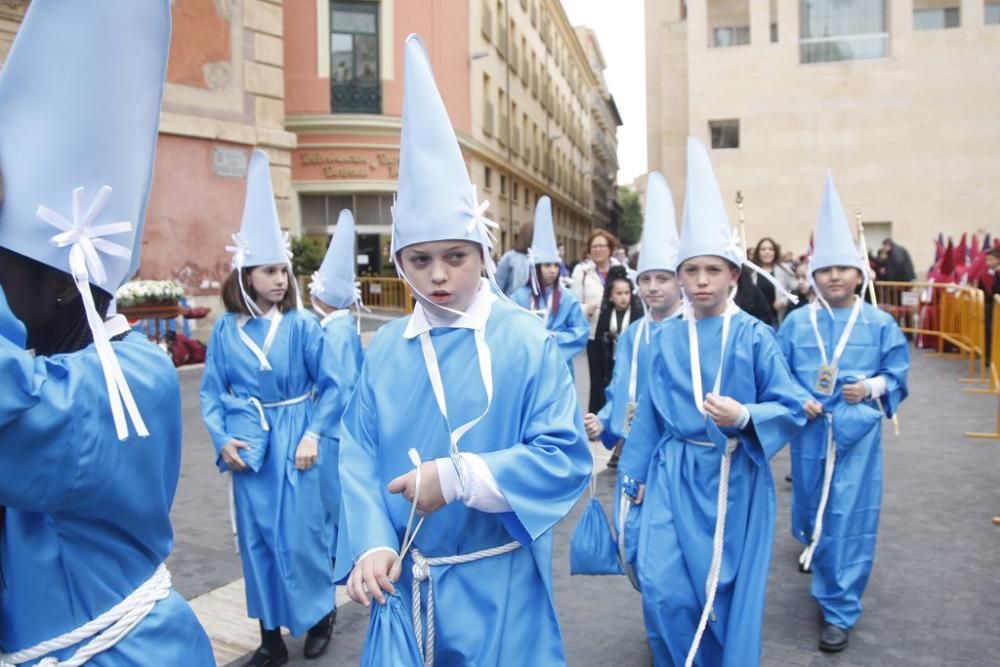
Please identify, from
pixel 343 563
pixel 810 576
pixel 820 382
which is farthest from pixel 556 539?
pixel 343 563

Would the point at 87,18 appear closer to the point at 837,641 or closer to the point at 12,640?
the point at 12,640

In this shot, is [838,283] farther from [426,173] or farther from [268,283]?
[426,173]

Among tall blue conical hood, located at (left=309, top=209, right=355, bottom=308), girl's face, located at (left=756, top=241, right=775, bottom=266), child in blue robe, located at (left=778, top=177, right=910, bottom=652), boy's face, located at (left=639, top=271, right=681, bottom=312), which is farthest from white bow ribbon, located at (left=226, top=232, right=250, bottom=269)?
girl's face, located at (left=756, top=241, right=775, bottom=266)

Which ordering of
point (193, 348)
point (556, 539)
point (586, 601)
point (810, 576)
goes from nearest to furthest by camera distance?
point (586, 601)
point (810, 576)
point (556, 539)
point (193, 348)

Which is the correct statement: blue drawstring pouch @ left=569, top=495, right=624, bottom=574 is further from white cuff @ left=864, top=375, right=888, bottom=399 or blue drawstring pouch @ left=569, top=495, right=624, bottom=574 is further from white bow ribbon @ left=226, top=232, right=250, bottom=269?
white bow ribbon @ left=226, top=232, right=250, bottom=269

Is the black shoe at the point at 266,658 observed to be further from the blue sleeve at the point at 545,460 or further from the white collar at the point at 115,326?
the white collar at the point at 115,326

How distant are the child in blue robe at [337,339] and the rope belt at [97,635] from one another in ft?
7.08

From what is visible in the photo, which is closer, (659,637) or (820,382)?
(659,637)

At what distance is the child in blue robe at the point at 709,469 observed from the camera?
12.4 feet

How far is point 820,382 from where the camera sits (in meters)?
5.14

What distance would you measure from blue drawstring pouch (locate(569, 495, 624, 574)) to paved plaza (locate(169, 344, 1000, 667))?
23.1 inches

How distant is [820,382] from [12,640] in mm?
4394

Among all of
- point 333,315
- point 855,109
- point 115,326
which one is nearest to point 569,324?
point 333,315

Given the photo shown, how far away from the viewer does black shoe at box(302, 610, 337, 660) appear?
4.41 meters
